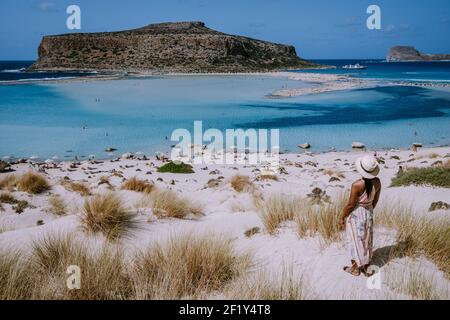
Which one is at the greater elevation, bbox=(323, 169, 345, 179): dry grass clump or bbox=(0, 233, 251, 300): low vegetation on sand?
bbox=(0, 233, 251, 300): low vegetation on sand

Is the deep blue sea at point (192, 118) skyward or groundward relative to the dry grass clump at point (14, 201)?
skyward

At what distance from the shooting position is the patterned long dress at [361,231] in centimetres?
371

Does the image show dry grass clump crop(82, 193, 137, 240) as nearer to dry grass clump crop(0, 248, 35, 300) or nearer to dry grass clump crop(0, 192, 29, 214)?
dry grass clump crop(0, 248, 35, 300)

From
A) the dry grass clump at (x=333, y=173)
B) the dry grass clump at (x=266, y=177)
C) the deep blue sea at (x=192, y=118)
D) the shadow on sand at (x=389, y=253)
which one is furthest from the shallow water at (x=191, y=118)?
the shadow on sand at (x=389, y=253)

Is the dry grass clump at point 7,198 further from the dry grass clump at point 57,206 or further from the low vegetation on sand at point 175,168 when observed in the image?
the low vegetation on sand at point 175,168

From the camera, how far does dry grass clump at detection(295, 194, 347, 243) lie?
4605 millimetres

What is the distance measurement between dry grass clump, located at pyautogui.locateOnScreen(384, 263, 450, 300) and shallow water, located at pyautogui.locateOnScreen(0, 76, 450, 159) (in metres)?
12.5

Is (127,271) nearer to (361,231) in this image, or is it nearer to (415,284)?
(361,231)

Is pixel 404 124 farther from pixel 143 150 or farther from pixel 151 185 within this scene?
pixel 151 185

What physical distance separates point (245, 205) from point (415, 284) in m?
4.74

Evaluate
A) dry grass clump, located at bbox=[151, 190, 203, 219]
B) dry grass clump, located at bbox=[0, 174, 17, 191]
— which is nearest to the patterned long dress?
dry grass clump, located at bbox=[151, 190, 203, 219]

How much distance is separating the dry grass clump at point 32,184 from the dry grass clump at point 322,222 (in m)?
6.43

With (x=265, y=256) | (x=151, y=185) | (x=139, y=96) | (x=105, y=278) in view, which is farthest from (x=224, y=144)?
(x=139, y=96)
